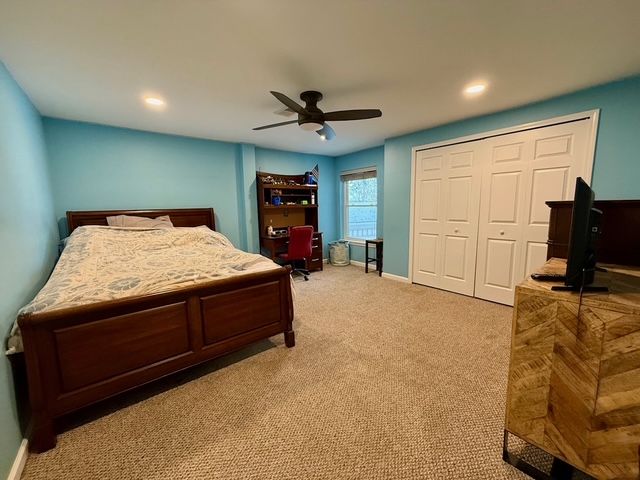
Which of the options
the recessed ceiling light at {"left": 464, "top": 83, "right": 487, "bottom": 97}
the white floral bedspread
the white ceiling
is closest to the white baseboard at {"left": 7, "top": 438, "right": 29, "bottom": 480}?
the white floral bedspread

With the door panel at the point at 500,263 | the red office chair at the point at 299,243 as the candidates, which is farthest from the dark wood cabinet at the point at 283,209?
the door panel at the point at 500,263

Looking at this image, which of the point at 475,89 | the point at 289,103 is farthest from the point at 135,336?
the point at 475,89

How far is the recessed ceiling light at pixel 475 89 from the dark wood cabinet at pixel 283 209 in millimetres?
3028

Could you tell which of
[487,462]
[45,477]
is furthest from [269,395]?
[487,462]

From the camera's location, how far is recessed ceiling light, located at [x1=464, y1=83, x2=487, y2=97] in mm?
2436

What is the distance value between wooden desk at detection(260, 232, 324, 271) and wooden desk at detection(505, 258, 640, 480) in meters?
3.76

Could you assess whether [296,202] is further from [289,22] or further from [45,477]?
[45,477]

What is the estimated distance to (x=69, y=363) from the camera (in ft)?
4.82

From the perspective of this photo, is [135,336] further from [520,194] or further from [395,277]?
[520,194]

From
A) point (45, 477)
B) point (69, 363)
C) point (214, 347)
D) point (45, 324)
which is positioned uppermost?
point (45, 324)

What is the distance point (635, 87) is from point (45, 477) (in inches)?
190

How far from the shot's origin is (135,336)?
5.46 ft

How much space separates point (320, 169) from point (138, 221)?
3.52 m

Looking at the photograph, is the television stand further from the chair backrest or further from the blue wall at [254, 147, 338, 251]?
the blue wall at [254, 147, 338, 251]
